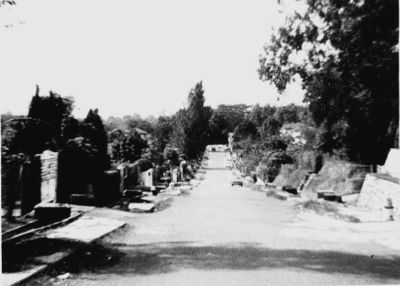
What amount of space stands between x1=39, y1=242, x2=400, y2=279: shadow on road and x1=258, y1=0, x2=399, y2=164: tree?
2467mm

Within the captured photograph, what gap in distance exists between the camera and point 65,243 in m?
6.15

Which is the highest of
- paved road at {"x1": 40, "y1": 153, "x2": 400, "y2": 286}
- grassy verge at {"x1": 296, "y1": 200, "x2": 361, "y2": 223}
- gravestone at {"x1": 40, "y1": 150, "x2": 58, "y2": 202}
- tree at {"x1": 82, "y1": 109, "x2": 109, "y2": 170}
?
tree at {"x1": 82, "y1": 109, "x2": 109, "y2": 170}

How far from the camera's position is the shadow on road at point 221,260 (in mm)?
5020

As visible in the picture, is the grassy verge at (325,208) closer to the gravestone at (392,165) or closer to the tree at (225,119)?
the gravestone at (392,165)

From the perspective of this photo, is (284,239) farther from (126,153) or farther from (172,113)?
(126,153)

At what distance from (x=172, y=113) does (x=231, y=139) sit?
2.20 m

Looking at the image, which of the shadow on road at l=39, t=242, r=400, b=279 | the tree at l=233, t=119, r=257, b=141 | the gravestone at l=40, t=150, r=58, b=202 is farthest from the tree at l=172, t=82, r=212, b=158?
the gravestone at l=40, t=150, r=58, b=202

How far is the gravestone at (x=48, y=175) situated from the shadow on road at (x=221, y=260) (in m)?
2.99

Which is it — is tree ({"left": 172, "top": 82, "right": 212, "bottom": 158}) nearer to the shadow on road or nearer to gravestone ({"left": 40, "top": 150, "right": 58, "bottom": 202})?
the shadow on road

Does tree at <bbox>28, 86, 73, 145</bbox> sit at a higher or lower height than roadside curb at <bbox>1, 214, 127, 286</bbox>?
higher

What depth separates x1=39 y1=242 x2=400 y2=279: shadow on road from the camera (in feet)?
16.5

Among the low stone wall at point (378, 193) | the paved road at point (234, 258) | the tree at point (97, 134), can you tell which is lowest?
the paved road at point (234, 258)

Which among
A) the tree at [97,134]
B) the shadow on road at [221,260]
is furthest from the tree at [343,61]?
the tree at [97,134]

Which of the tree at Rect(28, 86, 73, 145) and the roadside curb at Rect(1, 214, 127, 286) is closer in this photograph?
the roadside curb at Rect(1, 214, 127, 286)
